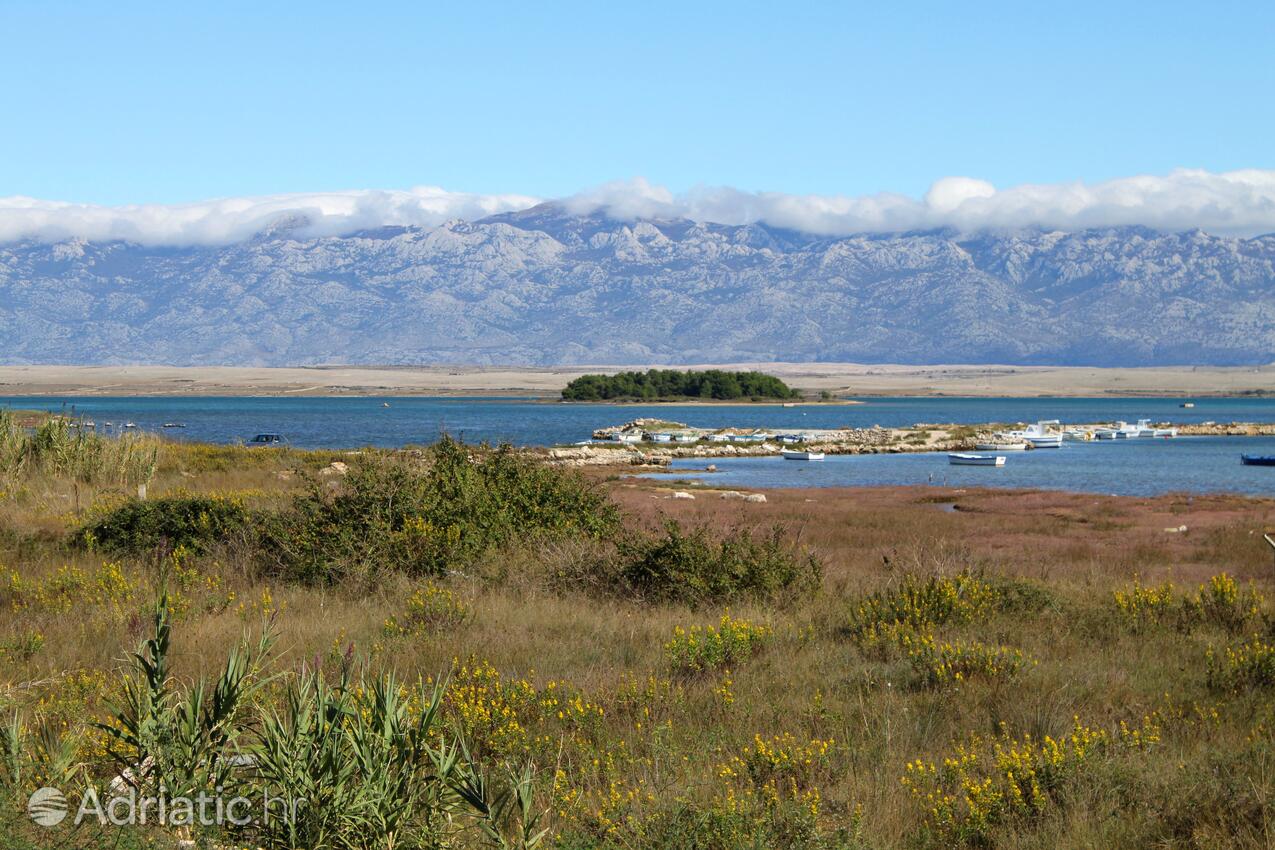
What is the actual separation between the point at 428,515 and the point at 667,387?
145550mm

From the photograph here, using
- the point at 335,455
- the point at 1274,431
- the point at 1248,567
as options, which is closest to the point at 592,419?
the point at 1274,431

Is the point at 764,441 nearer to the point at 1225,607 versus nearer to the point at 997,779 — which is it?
the point at 1225,607

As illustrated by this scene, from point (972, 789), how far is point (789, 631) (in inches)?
172

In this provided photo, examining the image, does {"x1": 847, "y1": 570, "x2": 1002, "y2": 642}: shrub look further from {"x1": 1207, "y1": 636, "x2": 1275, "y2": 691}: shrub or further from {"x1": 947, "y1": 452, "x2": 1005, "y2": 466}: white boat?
{"x1": 947, "y1": 452, "x2": 1005, "y2": 466}: white boat

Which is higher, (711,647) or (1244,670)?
(711,647)

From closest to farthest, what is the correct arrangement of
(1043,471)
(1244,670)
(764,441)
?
(1244,670) < (1043,471) < (764,441)

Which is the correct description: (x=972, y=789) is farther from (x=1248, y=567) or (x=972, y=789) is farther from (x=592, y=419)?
(x=592, y=419)

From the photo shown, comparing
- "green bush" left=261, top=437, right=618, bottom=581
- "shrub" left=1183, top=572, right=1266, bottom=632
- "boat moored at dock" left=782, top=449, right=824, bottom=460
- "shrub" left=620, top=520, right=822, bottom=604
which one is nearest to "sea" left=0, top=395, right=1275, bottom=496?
"boat moored at dock" left=782, top=449, right=824, bottom=460

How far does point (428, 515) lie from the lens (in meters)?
14.6

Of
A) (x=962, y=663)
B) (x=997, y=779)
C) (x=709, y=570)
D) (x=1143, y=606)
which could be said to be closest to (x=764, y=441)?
(x=709, y=570)

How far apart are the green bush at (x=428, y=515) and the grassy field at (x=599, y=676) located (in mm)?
45

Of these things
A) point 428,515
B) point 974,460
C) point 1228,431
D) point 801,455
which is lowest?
point 1228,431

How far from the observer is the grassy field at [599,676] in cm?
541

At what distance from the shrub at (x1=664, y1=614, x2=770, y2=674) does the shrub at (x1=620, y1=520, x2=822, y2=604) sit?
2.50m
